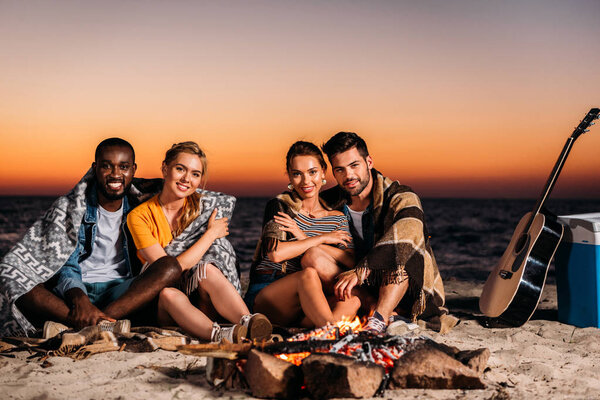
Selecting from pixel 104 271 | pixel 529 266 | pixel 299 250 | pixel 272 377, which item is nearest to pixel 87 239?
pixel 104 271

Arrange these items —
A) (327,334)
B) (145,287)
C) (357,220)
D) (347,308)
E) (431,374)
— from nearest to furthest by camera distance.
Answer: (431,374)
(327,334)
(145,287)
(347,308)
(357,220)

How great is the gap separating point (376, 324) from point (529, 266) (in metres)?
1.45

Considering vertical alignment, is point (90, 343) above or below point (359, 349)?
below

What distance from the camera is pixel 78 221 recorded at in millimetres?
4035

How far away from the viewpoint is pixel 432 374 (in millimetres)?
2666

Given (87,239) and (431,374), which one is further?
(87,239)

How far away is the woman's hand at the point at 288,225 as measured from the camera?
4.00 m

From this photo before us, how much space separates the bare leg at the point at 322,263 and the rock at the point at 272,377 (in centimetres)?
128

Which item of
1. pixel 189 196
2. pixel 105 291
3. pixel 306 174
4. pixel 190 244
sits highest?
pixel 306 174

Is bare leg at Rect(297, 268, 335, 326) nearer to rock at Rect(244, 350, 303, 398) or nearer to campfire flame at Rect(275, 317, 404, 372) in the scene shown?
campfire flame at Rect(275, 317, 404, 372)

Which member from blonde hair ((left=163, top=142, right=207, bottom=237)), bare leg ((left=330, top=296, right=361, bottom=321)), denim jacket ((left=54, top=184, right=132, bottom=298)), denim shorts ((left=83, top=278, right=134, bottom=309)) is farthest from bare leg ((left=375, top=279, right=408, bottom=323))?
denim jacket ((left=54, top=184, right=132, bottom=298))

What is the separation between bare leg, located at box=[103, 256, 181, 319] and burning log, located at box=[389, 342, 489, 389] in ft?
5.79

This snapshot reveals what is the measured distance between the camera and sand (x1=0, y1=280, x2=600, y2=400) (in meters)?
2.65

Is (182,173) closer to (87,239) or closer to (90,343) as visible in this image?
(87,239)
